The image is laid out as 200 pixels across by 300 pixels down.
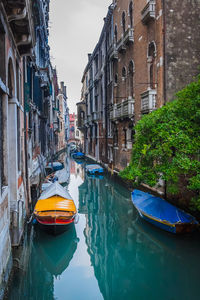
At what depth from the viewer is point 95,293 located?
5773mm

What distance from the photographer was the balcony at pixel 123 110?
14492 mm

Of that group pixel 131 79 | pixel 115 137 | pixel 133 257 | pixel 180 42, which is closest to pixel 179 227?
pixel 133 257

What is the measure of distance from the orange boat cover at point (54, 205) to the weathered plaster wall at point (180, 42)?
580 centimetres

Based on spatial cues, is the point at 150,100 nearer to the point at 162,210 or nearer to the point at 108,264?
the point at 162,210

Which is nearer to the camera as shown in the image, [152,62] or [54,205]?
[54,205]

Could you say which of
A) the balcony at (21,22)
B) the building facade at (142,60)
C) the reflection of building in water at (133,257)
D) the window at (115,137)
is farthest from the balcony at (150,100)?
the window at (115,137)

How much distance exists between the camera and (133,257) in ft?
24.3

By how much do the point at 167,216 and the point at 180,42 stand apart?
7.04 metres

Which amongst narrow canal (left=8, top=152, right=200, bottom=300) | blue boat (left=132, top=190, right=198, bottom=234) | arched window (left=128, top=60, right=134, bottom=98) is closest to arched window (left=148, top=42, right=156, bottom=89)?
arched window (left=128, top=60, right=134, bottom=98)

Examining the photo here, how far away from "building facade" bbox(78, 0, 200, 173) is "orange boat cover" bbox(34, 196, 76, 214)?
5387mm

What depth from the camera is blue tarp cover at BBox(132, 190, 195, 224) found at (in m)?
8.02

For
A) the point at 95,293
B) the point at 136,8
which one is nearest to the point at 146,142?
the point at 95,293

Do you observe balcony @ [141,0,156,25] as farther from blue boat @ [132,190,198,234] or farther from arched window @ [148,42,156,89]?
blue boat @ [132,190,198,234]

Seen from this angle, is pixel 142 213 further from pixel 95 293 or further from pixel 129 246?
pixel 95 293
